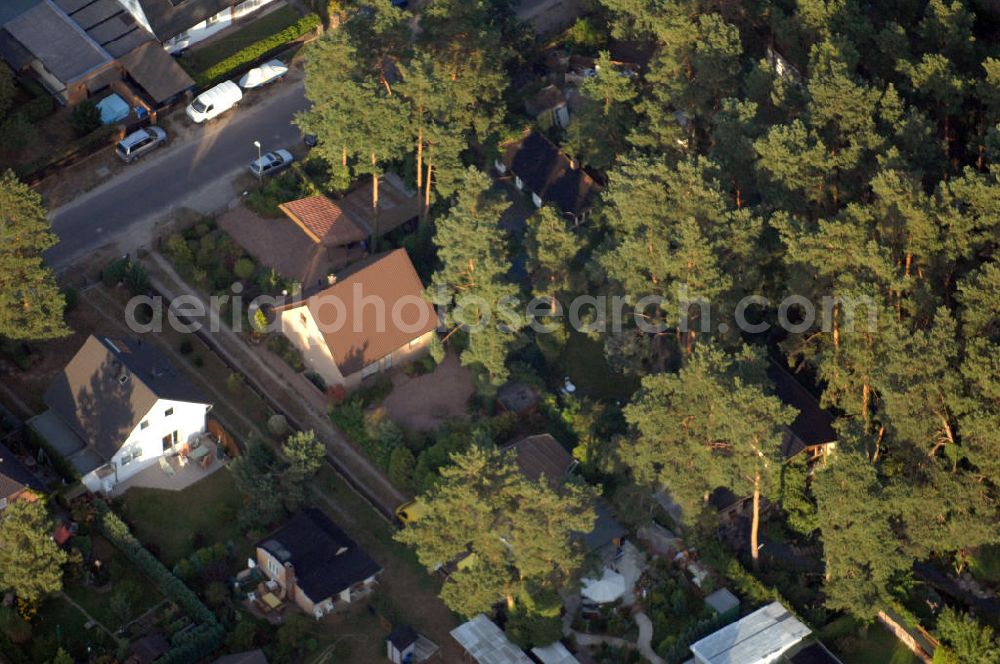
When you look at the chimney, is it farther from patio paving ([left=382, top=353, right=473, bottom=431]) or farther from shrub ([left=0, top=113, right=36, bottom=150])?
shrub ([left=0, top=113, right=36, bottom=150])

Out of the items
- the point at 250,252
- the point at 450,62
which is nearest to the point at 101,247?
the point at 250,252

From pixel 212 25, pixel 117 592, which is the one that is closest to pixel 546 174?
pixel 212 25

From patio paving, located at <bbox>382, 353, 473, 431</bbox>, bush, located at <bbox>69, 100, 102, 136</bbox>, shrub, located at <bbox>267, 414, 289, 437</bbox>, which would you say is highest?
bush, located at <bbox>69, 100, 102, 136</bbox>

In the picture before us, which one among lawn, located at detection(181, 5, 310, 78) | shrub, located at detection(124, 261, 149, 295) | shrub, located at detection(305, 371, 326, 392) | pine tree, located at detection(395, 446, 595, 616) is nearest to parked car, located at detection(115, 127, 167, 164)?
lawn, located at detection(181, 5, 310, 78)

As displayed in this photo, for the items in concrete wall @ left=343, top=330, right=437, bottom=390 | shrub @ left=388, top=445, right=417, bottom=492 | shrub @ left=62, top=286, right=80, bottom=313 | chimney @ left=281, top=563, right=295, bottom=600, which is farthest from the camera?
shrub @ left=62, top=286, right=80, bottom=313

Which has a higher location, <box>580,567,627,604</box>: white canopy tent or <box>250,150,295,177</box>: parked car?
<box>250,150,295,177</box>: parked car

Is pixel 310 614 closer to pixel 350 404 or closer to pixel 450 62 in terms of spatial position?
pixel 350 404

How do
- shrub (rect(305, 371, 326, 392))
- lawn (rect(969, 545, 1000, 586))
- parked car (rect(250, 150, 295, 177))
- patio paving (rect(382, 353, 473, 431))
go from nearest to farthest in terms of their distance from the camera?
lawn (rect(969, 545, 1000, 586)) → patio paving (rect(382, 353, 473, 431)) → shrub (rect(305, 371, 326, 392)) → parked car (rect(250, 150, 295, 177))
